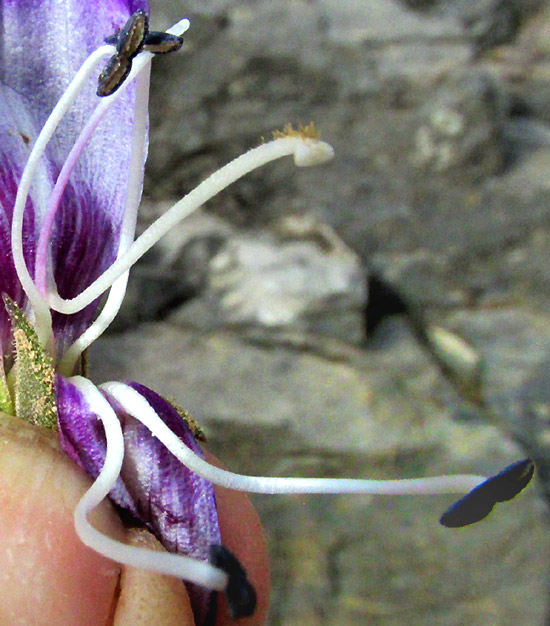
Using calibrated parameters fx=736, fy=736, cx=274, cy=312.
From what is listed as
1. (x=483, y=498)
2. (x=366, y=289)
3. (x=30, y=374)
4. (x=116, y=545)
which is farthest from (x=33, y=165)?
(x=366, y=289)

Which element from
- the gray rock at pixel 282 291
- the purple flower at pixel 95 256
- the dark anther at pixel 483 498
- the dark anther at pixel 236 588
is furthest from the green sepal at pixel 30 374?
the gray rock at pixel 282 291

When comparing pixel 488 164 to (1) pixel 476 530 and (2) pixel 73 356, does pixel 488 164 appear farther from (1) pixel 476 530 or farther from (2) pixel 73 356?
(2) pixel 73 356

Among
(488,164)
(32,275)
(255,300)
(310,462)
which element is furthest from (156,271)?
(32,275)

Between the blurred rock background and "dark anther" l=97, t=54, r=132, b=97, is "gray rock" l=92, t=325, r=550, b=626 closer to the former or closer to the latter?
the blurred rock background

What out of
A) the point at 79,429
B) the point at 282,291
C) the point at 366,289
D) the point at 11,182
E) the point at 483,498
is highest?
the point at 11,182

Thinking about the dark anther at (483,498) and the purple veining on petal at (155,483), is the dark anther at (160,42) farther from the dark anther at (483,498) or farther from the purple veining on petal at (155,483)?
the dark anther at (483,498)

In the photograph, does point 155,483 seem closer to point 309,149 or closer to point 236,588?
point 236,588

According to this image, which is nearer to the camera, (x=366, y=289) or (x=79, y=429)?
(x=79, y=429)
